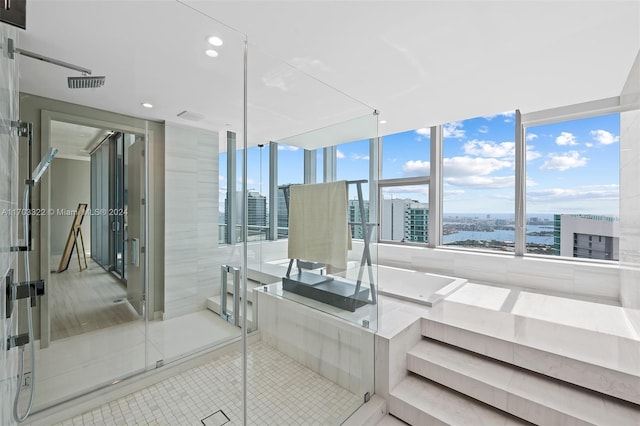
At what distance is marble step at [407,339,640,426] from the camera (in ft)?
4.76

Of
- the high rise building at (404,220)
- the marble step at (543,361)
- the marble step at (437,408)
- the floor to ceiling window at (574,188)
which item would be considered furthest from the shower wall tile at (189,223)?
the floor to ceiling window at (574,188)

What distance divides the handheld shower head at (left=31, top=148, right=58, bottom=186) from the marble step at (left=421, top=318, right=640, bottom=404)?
9.68ft

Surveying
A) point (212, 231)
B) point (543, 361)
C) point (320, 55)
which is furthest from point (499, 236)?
point (212, 231)

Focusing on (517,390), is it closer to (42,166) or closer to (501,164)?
(501,164)

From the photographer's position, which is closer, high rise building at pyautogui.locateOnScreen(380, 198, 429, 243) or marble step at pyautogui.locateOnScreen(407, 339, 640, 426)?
marble step at pyautogui.locateOnScreen(407, 339, 640, 426)

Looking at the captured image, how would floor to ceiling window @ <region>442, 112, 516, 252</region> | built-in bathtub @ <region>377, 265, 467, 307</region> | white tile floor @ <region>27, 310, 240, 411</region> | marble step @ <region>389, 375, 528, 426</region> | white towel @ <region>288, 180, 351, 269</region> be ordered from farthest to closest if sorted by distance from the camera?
1. floor to ceiling window @ <region>442, 112, 516, 252</region>
2. built-in bathtub @ <region>377, 265, 467, 307</region>
3. white towel @ <region>288, 180, 351, 269</region>
4. white tile floor @ <region>27, 310, 240, 411</region>
5. marble step @ <region>389, 375, 528, 426</region>

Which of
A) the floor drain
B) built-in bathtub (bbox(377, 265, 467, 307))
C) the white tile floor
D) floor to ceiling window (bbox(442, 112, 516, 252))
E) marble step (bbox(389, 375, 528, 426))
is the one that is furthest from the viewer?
floor to ceiling window (bbox(442, 112, 516, 252))

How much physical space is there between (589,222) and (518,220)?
66cm

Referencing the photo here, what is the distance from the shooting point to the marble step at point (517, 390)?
4.76 ft

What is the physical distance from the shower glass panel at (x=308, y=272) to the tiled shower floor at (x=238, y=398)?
10 millimetres

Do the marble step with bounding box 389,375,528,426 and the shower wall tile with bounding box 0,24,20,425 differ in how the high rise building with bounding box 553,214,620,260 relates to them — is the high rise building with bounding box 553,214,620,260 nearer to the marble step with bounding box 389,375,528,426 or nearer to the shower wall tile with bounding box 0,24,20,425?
the marble step with bounding box 389,375,528,426

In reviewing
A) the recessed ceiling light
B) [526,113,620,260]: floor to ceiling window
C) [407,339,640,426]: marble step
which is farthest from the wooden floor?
[526,113,620,260]: floor to ceiling window

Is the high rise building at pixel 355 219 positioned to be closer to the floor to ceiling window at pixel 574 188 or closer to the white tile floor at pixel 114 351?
the white tile floor at pixel 114 351

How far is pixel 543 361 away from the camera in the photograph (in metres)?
1.72
